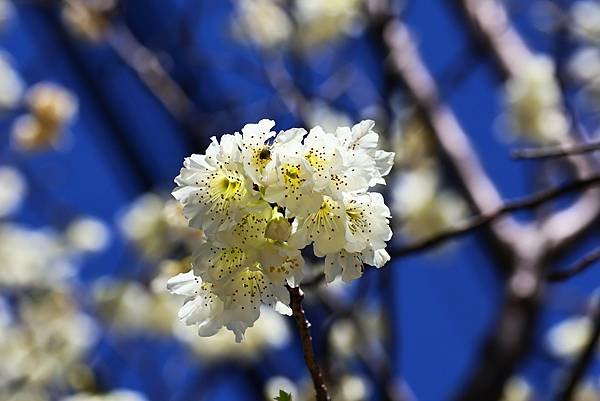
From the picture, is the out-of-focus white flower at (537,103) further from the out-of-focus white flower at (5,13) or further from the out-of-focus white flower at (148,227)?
the out-of-focus white flower at (5,13)

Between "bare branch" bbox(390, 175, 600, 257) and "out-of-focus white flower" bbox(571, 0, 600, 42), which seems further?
"out-of-focus white flower" bbox(571, 0, 600, 42)

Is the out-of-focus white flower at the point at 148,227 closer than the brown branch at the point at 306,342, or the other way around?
the brown branch at the point at 306,342

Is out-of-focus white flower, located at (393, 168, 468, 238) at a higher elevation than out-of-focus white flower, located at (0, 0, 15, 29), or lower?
lower

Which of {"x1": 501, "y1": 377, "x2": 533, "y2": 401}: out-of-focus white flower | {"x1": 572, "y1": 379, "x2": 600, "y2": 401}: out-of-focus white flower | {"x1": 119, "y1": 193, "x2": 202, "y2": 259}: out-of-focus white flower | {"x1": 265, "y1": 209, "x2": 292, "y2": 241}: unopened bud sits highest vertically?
{"x1": 119, "y1": 193, "x2": 202, "y2": 259}: out-of-focus white flower

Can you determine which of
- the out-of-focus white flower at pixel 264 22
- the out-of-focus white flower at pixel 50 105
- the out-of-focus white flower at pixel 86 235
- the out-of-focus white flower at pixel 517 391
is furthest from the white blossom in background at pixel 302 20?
the out-of-focus white flower at pixel 517 391

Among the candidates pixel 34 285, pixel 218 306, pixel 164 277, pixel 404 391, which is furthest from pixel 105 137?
pixel 218 306

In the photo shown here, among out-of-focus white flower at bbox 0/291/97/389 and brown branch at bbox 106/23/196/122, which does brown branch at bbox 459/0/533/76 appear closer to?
brown branch at bbox 106/23/196/122

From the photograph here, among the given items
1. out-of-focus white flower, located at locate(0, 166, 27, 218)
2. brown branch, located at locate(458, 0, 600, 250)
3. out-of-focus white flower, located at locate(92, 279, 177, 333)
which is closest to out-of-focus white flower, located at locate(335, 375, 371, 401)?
out-of-focus white flower, located at locate(92, 279, 177, 333)

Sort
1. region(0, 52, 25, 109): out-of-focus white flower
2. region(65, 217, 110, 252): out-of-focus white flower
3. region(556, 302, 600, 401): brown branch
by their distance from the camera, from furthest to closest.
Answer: region(65, 217, 110, 252): out-of-focus white flower < region(0, 52, 25, 109): out-of-focus white flower < region(556, 302, 600, 401): brown branch
